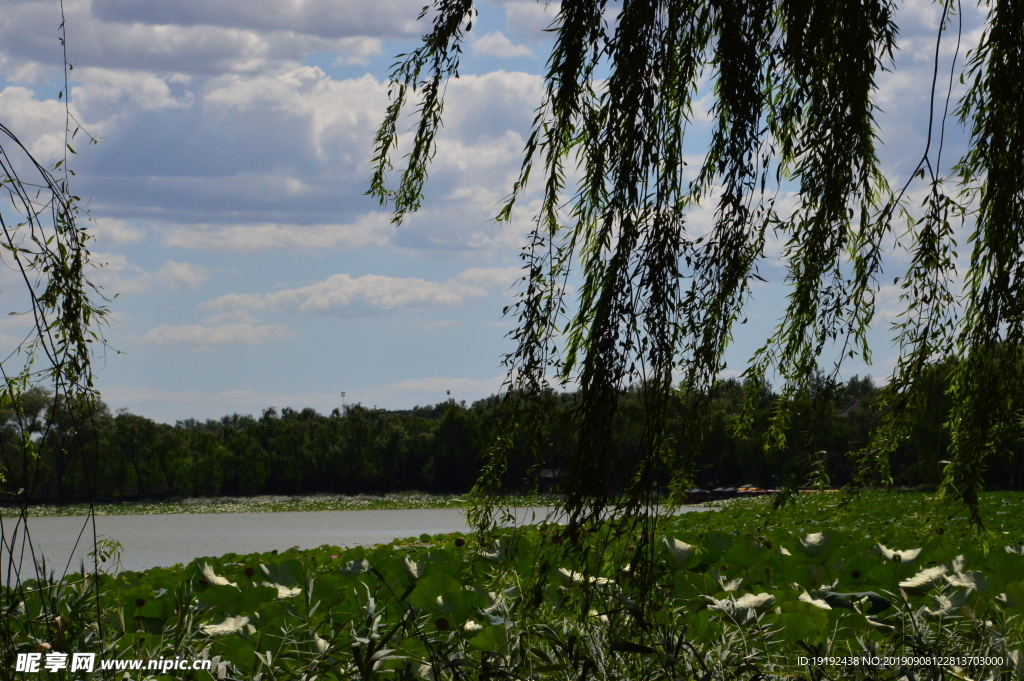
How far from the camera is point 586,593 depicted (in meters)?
1.99

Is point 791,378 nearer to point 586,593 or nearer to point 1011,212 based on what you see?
point 1011,212

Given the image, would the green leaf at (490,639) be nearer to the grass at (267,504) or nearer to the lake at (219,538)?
the lake at (219,538)

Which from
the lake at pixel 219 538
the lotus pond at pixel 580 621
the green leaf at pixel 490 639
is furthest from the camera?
the lake at pixel 219 538

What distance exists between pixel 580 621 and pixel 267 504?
98.8 ft

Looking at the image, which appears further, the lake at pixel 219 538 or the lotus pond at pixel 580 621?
the lake at pixel 219 538

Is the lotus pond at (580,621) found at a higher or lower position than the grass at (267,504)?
higher

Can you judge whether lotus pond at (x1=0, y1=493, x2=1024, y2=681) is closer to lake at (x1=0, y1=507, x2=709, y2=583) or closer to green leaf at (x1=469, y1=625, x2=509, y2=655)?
green leaf at (x1=469, y1=625, x2=509, y2=655)

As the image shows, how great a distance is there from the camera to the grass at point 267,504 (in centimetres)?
2731

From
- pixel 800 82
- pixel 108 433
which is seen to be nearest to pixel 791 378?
pixel 800 82

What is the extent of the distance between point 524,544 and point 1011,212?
7.04 ft

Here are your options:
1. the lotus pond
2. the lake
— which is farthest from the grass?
the lotus pond

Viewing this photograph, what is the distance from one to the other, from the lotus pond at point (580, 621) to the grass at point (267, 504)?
2271 centimetres

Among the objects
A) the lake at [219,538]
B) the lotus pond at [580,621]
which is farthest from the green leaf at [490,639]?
the lake at [219,538]

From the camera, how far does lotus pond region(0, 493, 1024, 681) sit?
187 cm
